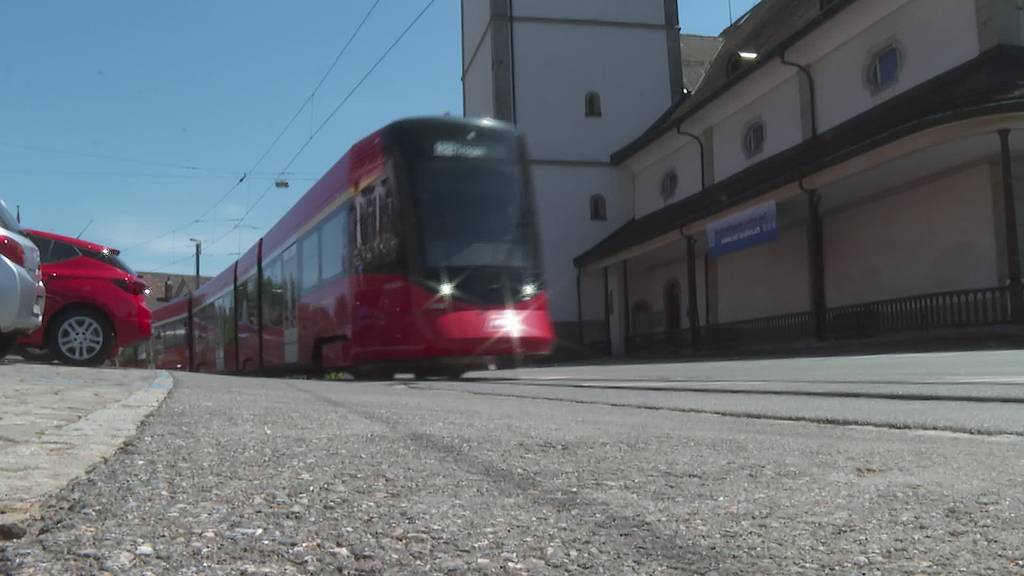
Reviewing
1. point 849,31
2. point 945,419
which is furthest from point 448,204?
point 849,31

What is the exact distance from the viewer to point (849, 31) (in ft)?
67.3

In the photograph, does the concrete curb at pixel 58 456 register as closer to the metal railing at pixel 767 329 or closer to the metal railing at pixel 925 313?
the metal railing at pixel 925 313

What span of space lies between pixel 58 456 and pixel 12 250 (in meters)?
4.89

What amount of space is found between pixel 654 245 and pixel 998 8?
34.9ft

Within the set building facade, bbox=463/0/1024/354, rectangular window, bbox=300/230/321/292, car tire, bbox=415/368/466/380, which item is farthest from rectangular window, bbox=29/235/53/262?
building facade, bbox=463/0/1024/354

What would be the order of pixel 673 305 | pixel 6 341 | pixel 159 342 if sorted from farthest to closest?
1. pixel 673 305
2. pixel 159 342
3. pixel 6 341

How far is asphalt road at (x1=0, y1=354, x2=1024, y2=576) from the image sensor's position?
1.89 meters

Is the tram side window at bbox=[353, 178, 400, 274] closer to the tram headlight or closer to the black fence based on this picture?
the tram headlight

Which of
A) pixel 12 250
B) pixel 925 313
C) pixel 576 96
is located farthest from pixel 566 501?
pixel 576 96

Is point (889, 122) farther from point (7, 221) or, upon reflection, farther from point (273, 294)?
point (7, 221)

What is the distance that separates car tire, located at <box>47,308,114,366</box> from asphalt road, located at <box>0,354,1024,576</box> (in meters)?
7.52

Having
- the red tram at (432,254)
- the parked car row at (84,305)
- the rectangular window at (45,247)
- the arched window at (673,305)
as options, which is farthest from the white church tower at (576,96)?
the rectangular window at (45,247)

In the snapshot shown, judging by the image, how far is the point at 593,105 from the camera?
3344 cm

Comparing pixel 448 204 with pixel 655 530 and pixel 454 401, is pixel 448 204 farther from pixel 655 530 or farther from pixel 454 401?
pixel 655 530
